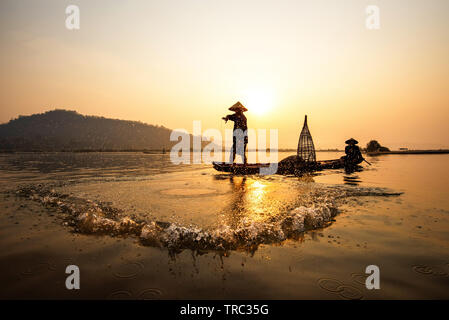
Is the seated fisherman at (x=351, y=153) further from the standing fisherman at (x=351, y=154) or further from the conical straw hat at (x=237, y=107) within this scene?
the conical straw hat at (x=237, y=107)

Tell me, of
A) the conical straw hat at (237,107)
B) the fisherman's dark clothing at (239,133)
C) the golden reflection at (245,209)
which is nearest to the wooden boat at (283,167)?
the fisherman's dark clothing at (239,133)

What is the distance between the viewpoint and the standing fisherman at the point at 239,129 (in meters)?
22.6

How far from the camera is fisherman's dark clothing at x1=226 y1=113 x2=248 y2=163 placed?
2275 centimetres

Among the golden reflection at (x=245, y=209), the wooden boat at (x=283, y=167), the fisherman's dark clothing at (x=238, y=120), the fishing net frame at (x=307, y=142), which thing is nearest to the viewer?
the golden reflection at (x=245, y=209)

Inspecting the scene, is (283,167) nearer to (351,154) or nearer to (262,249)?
(351,154)

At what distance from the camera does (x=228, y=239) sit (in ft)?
19.6

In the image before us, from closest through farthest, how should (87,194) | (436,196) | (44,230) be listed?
(44,230) < (436,196) < (87,194)

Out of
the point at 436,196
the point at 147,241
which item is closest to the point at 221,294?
the point at 147,241

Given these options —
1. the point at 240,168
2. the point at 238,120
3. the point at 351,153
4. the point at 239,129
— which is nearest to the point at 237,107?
the point at 238,120

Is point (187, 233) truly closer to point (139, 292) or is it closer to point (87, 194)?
point (139, 292)

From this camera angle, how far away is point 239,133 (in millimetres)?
23359

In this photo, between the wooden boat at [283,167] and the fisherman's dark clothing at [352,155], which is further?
the fisherman's dark clothing at [352,155]
